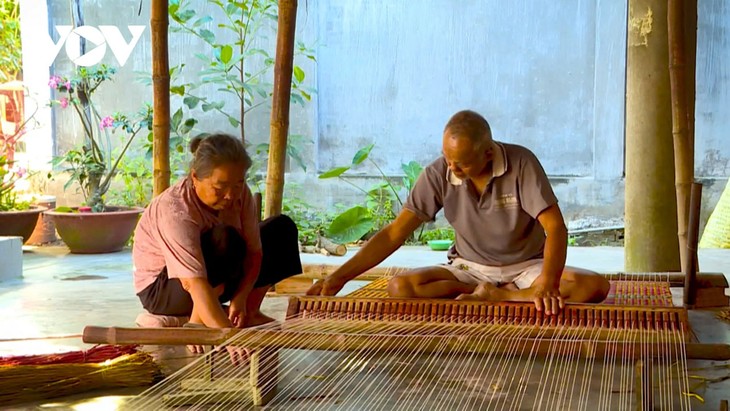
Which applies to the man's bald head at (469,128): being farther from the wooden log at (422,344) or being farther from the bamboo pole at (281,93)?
the bamboo pole at (281,93)

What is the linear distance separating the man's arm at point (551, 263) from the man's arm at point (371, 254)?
53 centimetres

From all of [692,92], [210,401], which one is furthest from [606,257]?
[210,401]

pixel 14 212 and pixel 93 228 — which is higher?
pixel 14 212

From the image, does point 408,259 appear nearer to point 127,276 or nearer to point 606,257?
point 606,257

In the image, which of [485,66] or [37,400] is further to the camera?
[485,66]

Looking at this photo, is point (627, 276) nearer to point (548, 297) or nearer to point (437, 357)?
point (548, 297)

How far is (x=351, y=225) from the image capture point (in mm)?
6867

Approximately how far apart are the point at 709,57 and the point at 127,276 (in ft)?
16.4

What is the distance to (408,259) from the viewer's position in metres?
6.03

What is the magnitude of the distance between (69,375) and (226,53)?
4686mm

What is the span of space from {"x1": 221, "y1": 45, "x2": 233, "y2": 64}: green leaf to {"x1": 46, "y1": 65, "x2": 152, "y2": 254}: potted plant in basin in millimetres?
799

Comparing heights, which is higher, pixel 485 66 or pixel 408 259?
pixel 485 66

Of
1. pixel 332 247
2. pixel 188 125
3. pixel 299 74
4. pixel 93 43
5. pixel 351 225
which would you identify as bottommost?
pixel 332 247

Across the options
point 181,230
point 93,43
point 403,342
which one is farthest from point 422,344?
point 93,43
